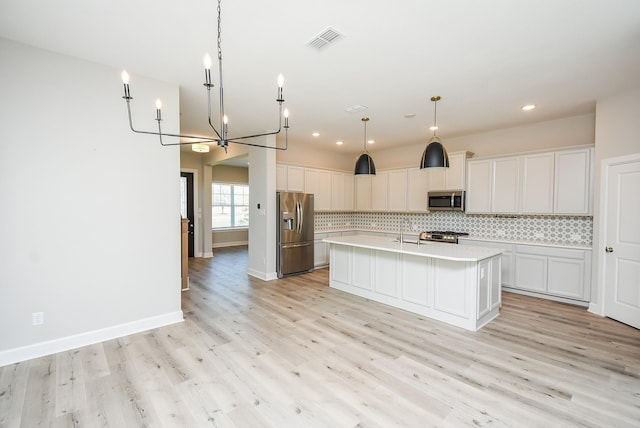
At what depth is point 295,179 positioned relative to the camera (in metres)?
6.23

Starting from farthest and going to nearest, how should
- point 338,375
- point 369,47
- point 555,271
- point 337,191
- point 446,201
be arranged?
point 337,191 < point 446,201 < point 555,271 < point 369,47 < point 338,375

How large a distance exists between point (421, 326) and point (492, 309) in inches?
39.9

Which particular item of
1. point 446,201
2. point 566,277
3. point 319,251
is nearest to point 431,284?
point 566,277

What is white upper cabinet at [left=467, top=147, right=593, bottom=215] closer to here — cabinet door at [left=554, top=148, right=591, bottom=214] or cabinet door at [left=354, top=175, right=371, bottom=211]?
cabinet door at [left=554, top=148, right=591, bottom=214]

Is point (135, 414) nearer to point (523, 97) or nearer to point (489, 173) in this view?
point (523, 97)

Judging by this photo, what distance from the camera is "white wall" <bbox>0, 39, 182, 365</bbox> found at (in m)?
2.62

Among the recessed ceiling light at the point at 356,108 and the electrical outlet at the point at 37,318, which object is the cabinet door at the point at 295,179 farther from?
the electrical outlet at the point at 37,318

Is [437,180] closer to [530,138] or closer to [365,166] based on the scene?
[530,138]

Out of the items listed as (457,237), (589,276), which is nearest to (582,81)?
(589,276)

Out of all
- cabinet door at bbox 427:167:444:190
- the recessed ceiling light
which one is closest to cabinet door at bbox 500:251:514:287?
cabinet door at bbox 427:167:444:190

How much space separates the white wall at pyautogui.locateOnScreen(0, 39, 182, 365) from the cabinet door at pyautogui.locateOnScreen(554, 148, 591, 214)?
17.9 ft

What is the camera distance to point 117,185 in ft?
10.2

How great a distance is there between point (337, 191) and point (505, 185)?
345 cm

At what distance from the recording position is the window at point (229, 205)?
9.74 metres
